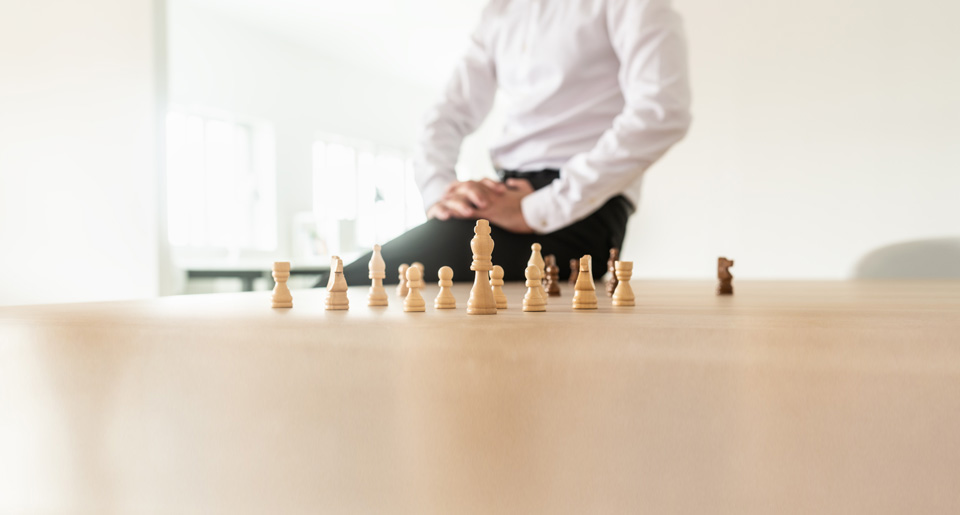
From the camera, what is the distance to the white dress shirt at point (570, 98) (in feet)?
4.59

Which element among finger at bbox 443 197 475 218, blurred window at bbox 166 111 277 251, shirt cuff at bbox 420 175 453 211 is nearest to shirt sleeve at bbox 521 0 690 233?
finger at bbox 443 197 475 218

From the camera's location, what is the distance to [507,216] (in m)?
1.47

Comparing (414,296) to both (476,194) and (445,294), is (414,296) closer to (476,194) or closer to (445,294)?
(445,294)

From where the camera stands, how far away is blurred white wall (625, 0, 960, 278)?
9.42ft

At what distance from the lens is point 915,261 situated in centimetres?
271

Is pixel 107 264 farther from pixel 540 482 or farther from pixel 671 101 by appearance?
pixel 540 482

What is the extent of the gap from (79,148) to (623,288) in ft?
8.54

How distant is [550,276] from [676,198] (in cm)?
282

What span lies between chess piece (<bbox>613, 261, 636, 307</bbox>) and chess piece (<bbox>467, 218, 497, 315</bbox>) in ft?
0.37

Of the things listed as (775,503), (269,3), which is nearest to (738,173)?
(775,503)

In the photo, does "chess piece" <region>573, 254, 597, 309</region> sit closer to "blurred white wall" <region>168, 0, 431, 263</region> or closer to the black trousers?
the black trousers

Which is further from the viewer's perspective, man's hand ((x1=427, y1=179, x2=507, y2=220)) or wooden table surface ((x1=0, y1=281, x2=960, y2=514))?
man's hand ((x1=427, y1=179, x2=507, y2=220))

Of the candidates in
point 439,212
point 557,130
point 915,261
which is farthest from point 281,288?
point 915,261

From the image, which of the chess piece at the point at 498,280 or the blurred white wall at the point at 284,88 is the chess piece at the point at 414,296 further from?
the blurred white wall at the point at 284,88
